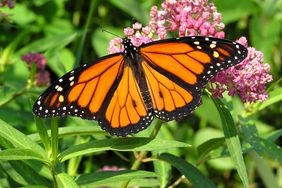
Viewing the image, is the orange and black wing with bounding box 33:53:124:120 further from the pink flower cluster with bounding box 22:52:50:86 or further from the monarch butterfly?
the pink flower cluster with bounding box 22:52:50:86

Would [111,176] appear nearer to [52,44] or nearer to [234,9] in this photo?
[52,44]

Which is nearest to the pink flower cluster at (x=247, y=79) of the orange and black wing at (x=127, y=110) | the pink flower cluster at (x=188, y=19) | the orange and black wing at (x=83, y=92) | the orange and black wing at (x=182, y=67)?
the orange and black wing at (x=182, y=67)

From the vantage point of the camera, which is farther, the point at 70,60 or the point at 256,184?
the point at 256,184

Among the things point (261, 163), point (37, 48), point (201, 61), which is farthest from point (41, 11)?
point (201, 61)

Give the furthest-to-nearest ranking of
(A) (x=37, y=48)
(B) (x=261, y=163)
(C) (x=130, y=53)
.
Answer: (A) (x=37, y=48)
(B) (x=261, y=163)
(C) (x=130, y=53)

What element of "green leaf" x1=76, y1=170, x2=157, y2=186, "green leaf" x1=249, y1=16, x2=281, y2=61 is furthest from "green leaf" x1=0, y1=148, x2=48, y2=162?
"green leaf" x1=249, y1=16, x2=281, y2=61

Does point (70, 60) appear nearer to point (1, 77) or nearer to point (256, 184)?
point (1, 77)
